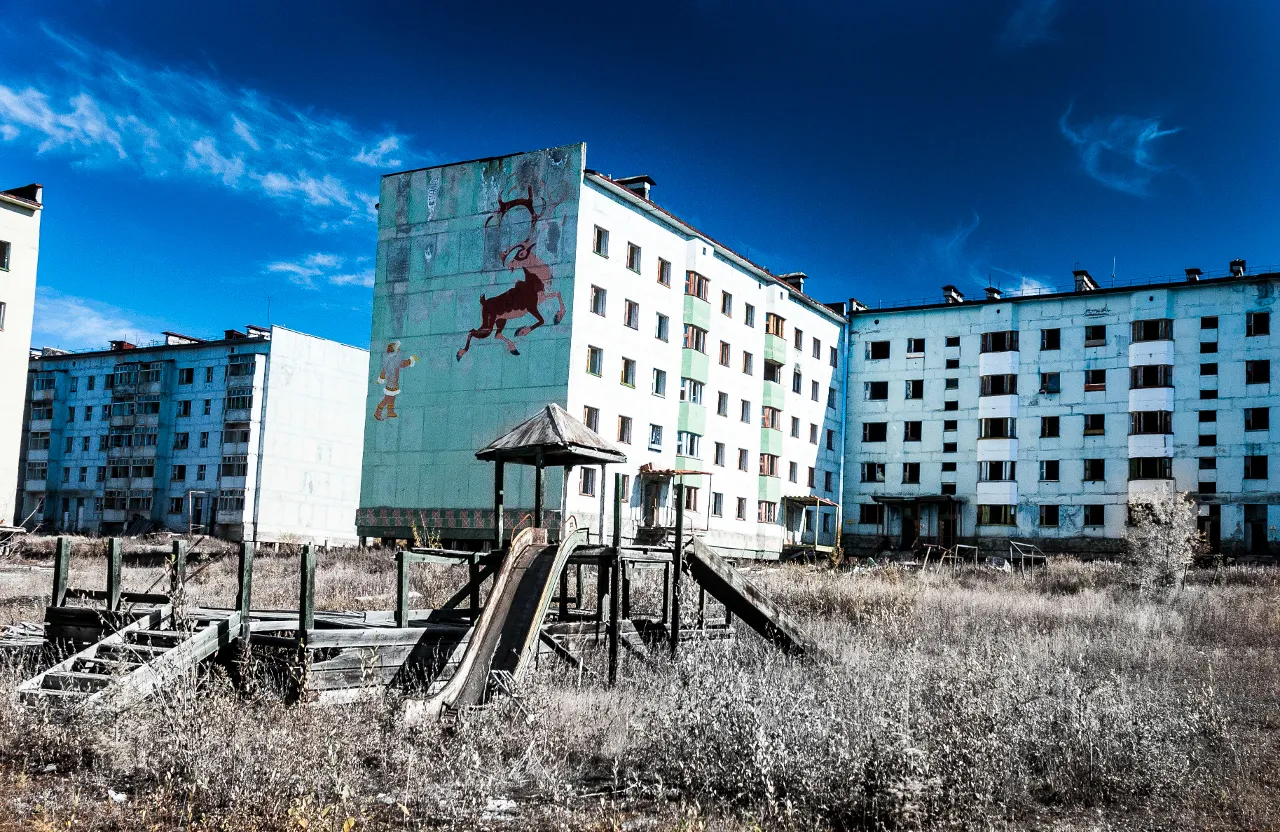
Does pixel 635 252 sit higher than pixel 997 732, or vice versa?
pixel 635 252

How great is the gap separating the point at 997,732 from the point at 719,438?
41.1 meters

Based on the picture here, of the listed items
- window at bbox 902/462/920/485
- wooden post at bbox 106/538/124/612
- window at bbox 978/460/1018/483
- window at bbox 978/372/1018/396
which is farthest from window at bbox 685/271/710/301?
wooden post at bbox 106/538/124/612

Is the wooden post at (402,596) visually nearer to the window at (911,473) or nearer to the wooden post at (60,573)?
the wooden post at (60,573)

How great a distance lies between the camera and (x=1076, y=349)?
2264 inches

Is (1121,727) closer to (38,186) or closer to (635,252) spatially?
(635,252)

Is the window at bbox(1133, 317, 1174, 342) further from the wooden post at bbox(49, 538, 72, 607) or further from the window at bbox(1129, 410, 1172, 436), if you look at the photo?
the wooden post at bbox(49, 538, 72, 607)

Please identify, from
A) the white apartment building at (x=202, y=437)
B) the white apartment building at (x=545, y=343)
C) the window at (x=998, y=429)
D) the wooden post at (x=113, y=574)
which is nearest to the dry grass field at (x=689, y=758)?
the wooden post at (x=113, y=574)

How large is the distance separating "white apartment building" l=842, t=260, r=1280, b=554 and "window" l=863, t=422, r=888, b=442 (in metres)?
0.07

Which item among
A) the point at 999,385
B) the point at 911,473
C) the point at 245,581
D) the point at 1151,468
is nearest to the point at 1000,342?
the point at 999,385

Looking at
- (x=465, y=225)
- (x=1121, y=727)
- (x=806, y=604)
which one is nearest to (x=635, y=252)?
(x=465, y=225)

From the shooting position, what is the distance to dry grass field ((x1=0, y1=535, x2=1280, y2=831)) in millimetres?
9750

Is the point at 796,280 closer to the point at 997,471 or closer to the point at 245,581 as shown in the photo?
the point at 997,471

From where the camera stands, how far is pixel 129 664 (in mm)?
13039

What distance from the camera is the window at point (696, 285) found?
50.7 meters
